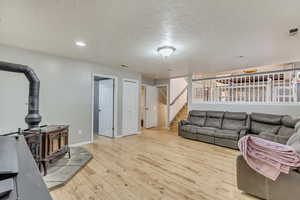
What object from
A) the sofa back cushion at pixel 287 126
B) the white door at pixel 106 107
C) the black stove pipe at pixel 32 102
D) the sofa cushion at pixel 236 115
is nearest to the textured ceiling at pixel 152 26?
the black stove pipe at pixel 32 102

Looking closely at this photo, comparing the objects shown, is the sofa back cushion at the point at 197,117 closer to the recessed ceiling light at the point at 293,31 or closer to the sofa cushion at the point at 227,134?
the sofa cushion at the point at 227,134

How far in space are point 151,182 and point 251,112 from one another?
13.2ft

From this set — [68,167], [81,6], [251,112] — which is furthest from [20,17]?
[251,112]

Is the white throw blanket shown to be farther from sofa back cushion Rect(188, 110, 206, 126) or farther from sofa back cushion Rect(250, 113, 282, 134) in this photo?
sofa back cushion Rect(188, 110, 206, 126)

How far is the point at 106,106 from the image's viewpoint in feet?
17.2

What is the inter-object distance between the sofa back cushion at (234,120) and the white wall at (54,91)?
13.0ft

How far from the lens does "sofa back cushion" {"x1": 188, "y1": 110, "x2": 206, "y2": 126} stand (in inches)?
216

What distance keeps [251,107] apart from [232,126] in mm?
833

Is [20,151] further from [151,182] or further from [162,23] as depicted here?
[162,23]

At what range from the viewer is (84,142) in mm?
4281

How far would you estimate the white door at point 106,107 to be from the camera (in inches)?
201

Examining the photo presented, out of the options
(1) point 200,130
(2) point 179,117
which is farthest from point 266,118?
(2) point 179,117

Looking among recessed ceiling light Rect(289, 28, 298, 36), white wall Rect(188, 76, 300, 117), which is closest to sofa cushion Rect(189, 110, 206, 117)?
white wall Rect(188, 76, 300, 117)

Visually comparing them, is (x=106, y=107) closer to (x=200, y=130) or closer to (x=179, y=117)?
(x=200, y=130)
